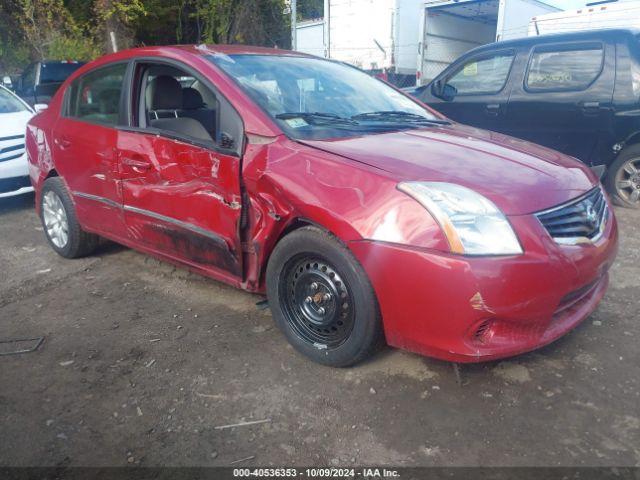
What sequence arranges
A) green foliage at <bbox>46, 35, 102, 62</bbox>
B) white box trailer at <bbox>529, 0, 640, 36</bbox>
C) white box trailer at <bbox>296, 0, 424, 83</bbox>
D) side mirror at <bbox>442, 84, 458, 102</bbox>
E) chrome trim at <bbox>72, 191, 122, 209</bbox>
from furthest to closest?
green foliage at <bbox>46, 35, 102, 62</bbox>, white box trailer at <bbox>296, 0, 424, 83</bbox>, white box trailer at <bbox>529, 0, 640, 36</bbox>, side mirror at <bbox>442, 84, 458, 102</bbox>, chrome trim at <bbox>72, 191, 122, 209</bbox>

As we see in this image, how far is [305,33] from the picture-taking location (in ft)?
49.2

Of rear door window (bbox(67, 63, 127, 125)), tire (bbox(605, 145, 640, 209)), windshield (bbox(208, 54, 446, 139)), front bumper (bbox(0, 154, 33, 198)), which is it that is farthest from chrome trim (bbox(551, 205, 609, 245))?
front bumper (bbox(0, 154, 33, 198))

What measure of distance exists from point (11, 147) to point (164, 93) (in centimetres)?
335

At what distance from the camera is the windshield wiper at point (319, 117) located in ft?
9.67

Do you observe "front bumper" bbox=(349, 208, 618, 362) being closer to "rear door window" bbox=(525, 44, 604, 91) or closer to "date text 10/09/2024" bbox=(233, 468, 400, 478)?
"date text 10/09/2024" bbox=(233, 468, 400, 478)

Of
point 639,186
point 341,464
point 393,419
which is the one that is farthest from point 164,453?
point 639,186

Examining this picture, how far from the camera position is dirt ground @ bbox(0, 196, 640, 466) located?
7.06 ft

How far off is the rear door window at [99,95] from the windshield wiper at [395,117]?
168 centimetres

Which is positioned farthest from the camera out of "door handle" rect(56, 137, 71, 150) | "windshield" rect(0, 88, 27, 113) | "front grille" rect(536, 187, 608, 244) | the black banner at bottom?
"windshield" rect(0, 88, 27, 113)

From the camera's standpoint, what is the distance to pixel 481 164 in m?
2.63

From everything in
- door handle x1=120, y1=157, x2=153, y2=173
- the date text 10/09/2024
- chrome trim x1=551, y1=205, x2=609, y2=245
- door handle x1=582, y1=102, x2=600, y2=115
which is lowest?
the date text 10/09/2024

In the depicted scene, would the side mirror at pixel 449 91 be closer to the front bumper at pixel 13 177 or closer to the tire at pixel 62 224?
the tire at pixel 62 224

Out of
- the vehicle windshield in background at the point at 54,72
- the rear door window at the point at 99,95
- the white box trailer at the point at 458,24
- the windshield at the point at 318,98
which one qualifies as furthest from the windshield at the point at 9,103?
the white box trailer at the point at 458,24

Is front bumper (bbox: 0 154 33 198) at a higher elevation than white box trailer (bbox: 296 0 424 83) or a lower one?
lower
